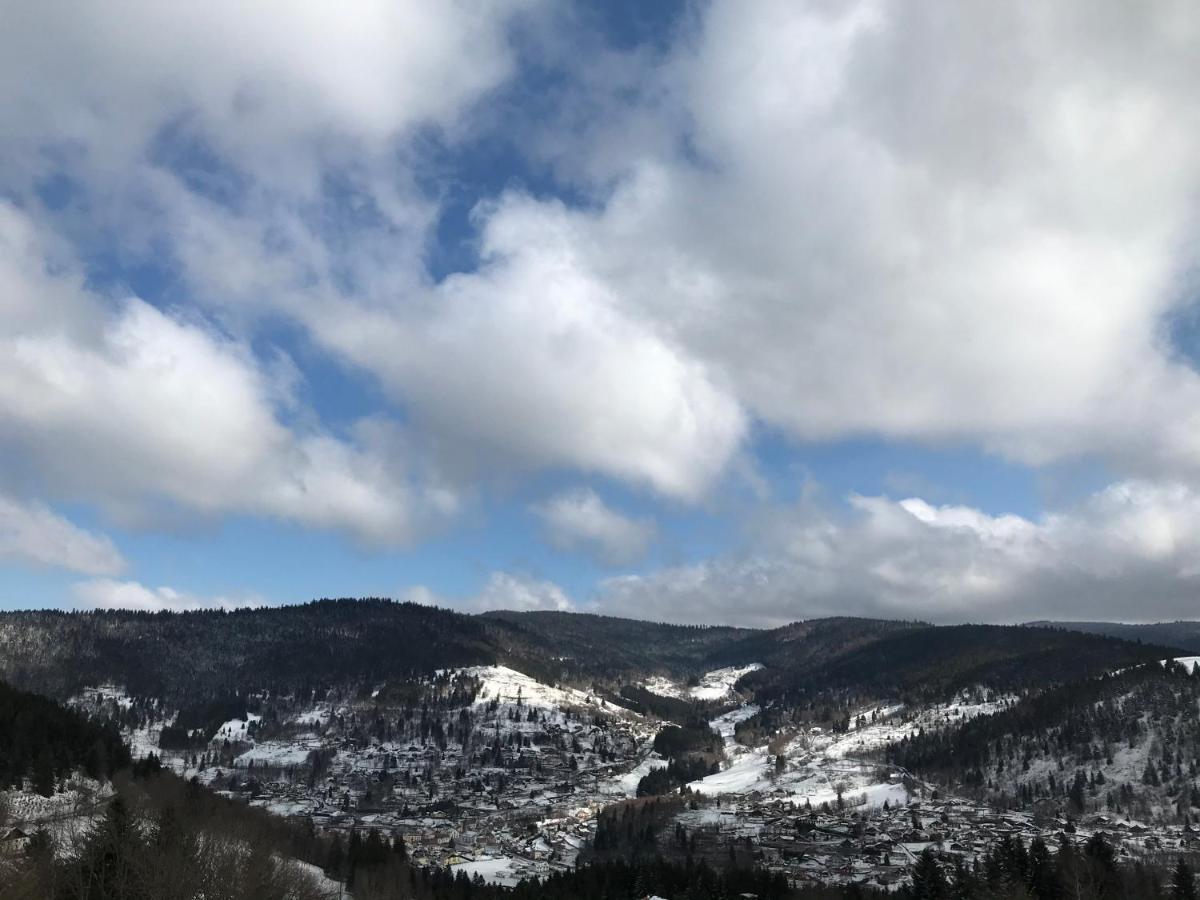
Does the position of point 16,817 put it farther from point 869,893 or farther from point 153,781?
point 869,893

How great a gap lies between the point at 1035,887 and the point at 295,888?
132 m

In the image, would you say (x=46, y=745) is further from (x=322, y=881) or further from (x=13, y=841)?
(x=13, y=841)

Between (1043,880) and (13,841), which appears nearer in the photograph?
(13,841)

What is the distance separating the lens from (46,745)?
504 feet

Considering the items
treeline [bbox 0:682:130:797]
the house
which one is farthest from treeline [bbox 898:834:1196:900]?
treeline [bbox 0:682:130:797]

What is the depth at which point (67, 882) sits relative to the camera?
3027 inches

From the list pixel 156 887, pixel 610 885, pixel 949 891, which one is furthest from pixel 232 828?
pixel 949 891

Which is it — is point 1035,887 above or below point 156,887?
below

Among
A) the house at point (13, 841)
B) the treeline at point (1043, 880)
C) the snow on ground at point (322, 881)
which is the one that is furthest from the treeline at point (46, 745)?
the treeline at point (1043, 880)

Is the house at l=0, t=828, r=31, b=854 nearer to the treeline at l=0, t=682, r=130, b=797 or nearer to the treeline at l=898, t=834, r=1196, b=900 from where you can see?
A: the treeline at l=0, t=682, r=130, b=797

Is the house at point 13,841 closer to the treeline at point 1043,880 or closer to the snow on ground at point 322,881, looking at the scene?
the snow on ground at point 322,881

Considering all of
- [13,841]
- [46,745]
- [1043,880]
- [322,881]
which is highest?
[46,745]

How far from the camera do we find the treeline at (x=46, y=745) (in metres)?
143

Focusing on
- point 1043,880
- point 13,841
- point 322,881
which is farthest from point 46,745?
point 1043,880
